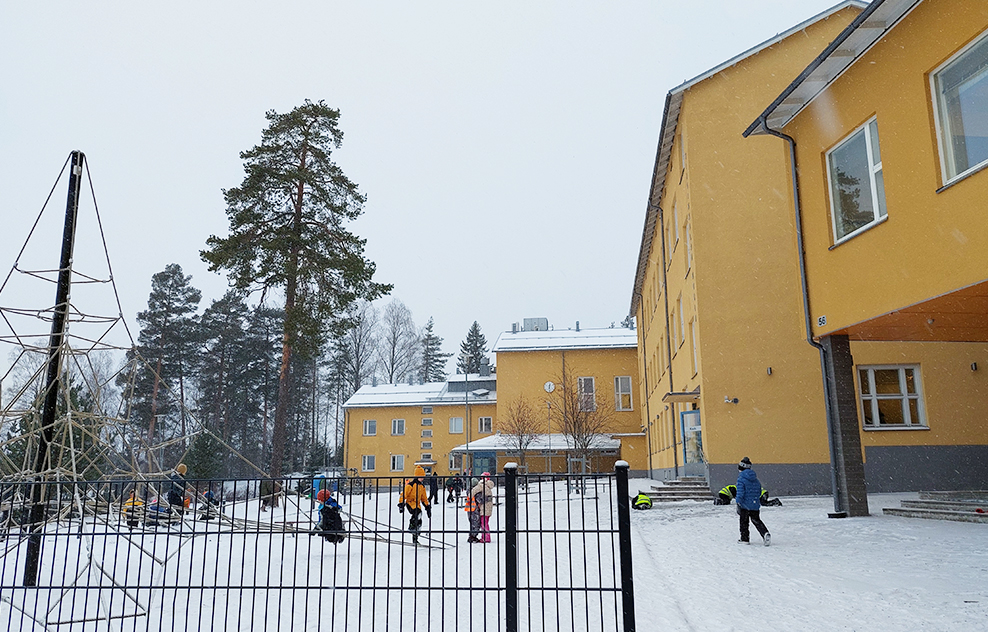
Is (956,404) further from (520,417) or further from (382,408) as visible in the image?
(382,408)

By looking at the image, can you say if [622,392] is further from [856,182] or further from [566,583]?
[566,583]

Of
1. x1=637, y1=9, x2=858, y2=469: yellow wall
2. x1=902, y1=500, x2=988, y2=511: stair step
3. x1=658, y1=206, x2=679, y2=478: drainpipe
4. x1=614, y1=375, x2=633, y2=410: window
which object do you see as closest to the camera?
x1=902, y1=500, x2=988, y2=511: stair step

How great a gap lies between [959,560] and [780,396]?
11.6 meters

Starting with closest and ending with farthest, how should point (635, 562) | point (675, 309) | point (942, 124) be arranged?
1. point (942, 124)
2. point (635, 562)
3. point (675, 309)

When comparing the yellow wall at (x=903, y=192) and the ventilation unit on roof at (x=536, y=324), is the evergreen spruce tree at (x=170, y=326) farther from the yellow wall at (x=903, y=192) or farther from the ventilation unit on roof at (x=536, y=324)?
the yellow wall at (x=903, y=192)

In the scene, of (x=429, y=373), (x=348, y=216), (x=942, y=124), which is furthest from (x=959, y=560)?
(x=429, y=373)

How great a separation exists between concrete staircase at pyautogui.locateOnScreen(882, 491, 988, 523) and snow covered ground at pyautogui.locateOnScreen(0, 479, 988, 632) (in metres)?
0.47

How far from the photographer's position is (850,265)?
12.0 meters

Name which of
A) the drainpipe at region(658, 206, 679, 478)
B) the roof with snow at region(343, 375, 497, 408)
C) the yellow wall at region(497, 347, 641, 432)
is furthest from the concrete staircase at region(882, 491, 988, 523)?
the roof with snow at region(343, 375, 497, 408)

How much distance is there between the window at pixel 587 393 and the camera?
43.3 metres

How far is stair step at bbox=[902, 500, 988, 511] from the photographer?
13180mm

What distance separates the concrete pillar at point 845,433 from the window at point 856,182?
7.66 feet

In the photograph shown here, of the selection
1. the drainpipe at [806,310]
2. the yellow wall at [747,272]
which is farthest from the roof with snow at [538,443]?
the drainpipe at [806,310]

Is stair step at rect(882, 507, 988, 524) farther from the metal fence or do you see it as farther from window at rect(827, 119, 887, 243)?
the metal fence
